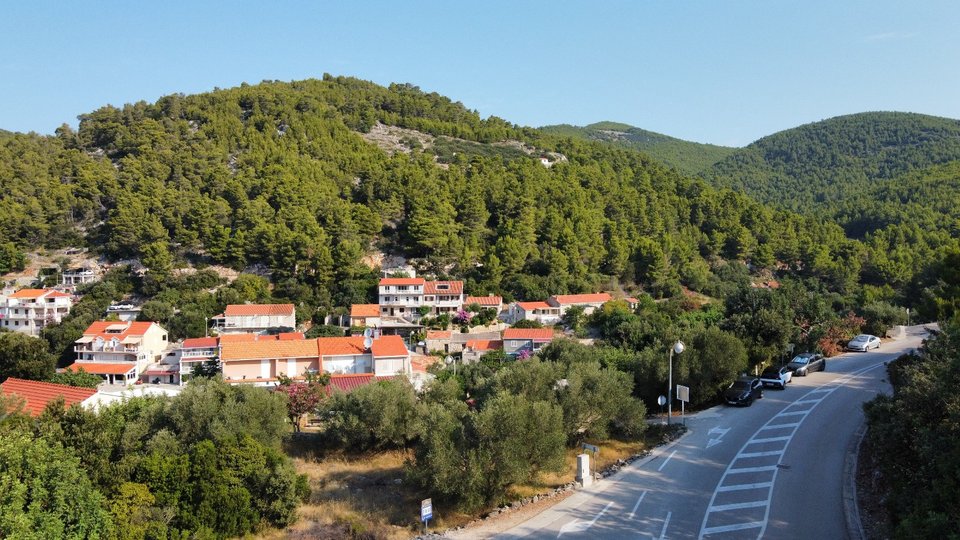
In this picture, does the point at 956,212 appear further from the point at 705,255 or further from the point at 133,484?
the point at 133,484

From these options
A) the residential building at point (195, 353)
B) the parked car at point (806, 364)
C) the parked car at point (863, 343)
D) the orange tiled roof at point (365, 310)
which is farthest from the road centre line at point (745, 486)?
the orange tiled roof at point (365, 310)

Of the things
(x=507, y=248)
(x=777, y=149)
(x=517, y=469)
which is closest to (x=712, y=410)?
(x=517, y=469)

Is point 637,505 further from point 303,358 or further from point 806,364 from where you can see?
point 303,358

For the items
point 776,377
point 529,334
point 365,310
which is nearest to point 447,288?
point 365,310

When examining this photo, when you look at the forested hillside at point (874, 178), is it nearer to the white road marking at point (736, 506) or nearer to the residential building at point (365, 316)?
the residential building at point (365, 316)

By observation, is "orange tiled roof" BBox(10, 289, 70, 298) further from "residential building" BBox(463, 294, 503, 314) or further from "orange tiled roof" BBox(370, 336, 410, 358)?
"residential building" BBox(463, 294, 503, 314)
